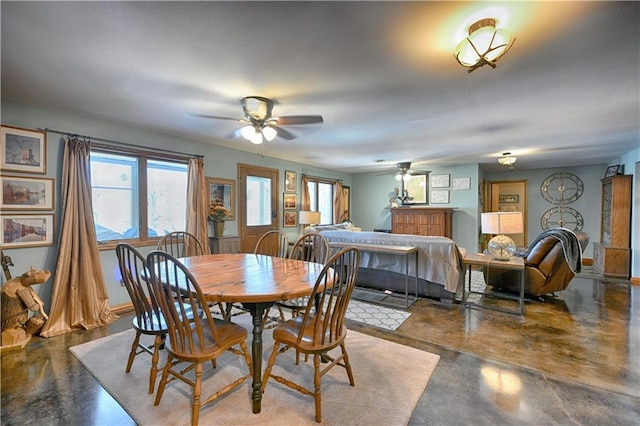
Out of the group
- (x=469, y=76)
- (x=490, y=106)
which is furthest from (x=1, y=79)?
(x=490, y=106)

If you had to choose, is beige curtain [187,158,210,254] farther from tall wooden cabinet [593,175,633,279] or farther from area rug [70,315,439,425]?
tall wooden cabinet [593,175,633,279]

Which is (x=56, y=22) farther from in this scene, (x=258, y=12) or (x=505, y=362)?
(x=505, y=362)

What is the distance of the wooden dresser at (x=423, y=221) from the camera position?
668 cm

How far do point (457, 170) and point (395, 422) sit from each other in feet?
20.4

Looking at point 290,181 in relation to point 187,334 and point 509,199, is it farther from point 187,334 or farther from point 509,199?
point 509,199

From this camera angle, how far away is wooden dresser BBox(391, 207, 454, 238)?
21.9 feet

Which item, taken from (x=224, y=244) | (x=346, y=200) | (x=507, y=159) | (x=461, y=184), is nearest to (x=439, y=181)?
(x=461, y=184)

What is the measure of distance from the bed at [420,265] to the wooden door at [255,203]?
1615 millimetres

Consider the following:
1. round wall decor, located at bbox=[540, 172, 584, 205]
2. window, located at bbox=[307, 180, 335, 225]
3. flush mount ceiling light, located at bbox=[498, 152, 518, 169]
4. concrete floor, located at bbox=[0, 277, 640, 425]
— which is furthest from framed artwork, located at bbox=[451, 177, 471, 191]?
concrete floor, located at bbox=[0, 277, 640, 425]

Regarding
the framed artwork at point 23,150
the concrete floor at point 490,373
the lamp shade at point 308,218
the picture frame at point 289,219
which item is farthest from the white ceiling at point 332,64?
the picture frame at point 289,219

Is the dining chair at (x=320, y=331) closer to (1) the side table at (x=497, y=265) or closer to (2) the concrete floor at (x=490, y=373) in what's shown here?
(2) the concrete floor at (x=490, y=373)

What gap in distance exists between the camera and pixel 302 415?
1.80m

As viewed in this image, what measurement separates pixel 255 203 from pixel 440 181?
14.8 feet

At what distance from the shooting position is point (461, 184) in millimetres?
6758
